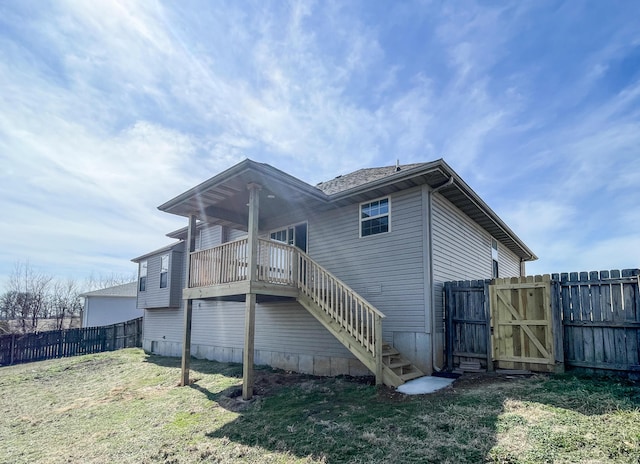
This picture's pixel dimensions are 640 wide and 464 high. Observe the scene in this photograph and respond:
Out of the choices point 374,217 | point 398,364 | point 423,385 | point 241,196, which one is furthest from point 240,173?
point 423,385

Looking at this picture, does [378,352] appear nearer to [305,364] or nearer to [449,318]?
[449,318]

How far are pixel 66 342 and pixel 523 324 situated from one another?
21.5m

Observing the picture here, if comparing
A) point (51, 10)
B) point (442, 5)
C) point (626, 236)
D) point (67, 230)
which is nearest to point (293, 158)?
point (442, 5)

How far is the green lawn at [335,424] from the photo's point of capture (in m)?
4.02

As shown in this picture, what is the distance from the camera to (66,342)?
18672 millimetres

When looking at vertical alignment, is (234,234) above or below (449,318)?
above

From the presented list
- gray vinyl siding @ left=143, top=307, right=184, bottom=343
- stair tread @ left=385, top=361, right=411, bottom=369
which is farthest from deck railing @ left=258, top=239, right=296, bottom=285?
gray vinyl siding @ left=143, top=307, right=184, bottom=343

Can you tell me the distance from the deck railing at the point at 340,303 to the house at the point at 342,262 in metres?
0.03

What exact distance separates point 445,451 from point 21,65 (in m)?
11.0

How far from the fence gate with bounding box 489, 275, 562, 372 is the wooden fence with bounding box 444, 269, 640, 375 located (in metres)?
0.13

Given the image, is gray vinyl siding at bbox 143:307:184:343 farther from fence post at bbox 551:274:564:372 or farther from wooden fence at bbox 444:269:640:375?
fence post at bbox 551:274:564:372

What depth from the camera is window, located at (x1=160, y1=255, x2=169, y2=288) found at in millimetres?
17266

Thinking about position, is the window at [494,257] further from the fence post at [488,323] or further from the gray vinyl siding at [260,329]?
the gray vinyl siding at [260,329]

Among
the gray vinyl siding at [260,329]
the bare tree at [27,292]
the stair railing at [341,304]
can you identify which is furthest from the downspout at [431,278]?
the bare tree at [27,292]
